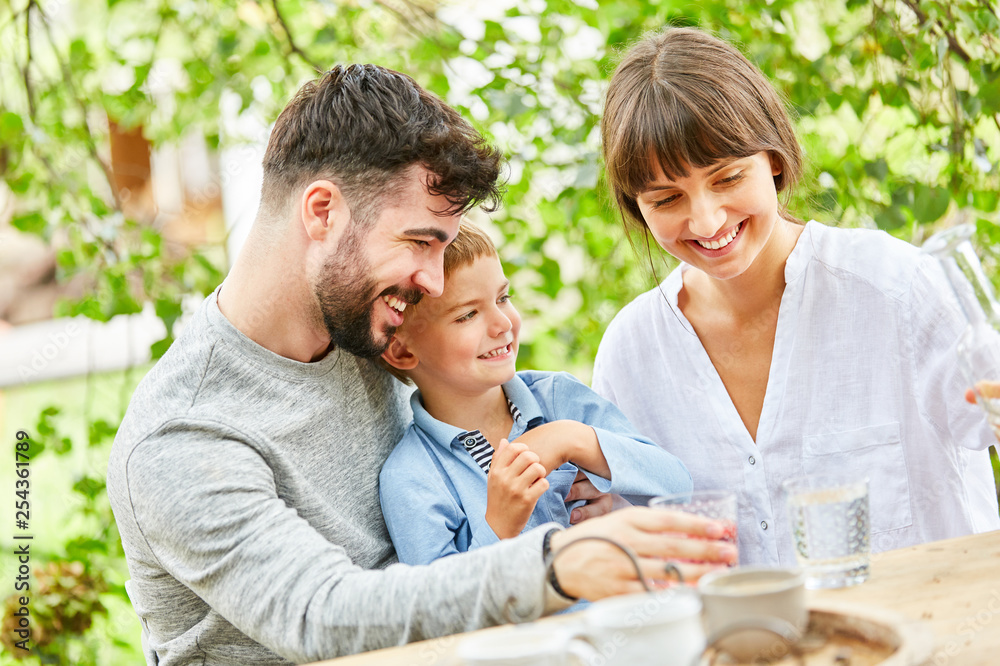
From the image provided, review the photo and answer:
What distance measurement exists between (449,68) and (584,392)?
4.03ft

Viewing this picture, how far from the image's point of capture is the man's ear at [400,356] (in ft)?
5.80

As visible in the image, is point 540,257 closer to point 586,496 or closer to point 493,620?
point 586,496

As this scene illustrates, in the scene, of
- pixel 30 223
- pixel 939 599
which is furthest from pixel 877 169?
pixel 30 223

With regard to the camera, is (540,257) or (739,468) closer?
(739,468)

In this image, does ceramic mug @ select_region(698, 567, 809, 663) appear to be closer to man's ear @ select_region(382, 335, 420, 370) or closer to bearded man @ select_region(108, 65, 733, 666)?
bearded man @ select_region(108, 65, 733, 666)

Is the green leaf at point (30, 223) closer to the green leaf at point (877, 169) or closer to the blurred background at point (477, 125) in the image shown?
the blurred background at point (477, 125)

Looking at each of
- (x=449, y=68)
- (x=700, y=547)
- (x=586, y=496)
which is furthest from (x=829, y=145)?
(x=700, y=547)

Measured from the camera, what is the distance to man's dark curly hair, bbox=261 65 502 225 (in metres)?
1.63

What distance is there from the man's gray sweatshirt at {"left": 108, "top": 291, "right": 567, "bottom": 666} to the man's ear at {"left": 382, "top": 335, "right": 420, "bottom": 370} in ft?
0.20

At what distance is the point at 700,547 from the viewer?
1.04 meters

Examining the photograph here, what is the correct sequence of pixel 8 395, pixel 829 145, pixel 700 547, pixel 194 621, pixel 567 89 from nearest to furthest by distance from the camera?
pixel 700 547, pixel 194 621, pixel 567 89, pixel 829 145, pixel 8 395

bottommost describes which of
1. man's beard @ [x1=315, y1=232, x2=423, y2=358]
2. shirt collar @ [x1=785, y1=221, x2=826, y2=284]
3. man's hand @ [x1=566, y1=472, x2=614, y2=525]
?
man's hand @ [x1=566, y1=472, x2=614, y2=525]

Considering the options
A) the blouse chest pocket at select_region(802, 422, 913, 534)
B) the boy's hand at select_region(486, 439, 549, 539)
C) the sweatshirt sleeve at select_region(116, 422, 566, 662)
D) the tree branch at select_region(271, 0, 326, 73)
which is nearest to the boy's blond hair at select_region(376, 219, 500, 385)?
the boy's hand at select_region(486, 439, 549, 539)

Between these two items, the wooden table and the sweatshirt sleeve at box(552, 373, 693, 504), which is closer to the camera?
the wooden table
